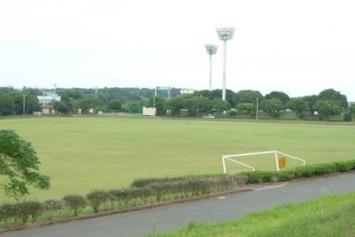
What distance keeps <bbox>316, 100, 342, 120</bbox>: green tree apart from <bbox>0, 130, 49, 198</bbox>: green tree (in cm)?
12548

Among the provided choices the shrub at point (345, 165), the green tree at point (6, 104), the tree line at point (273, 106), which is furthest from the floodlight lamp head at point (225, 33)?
the shrub at point (345, 165)

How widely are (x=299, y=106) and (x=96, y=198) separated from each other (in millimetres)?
131179

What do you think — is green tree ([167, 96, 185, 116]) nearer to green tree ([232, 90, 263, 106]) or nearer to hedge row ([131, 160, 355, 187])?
green tree ([232, 90, 263, 106])

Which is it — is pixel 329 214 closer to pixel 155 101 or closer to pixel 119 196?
pixel 119 196

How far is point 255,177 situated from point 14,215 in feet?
30.6

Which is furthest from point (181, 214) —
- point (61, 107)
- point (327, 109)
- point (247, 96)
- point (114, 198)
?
point (247, 96)

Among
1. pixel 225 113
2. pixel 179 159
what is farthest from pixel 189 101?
pixel 179 159

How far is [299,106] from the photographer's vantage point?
13962cm

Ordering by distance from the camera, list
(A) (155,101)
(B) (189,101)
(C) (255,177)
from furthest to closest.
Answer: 1. (A) (155,101)
2. (B) (189,101)
3. (C) (255,177)

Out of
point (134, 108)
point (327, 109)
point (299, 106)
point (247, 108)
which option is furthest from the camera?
point (134, 108)

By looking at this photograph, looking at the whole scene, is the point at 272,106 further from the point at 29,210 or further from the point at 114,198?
the point at 29,210

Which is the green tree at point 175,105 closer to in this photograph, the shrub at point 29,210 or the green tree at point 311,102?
the green tree at point 311,102

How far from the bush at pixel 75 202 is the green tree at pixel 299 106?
131m

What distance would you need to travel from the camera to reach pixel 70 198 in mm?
11445
